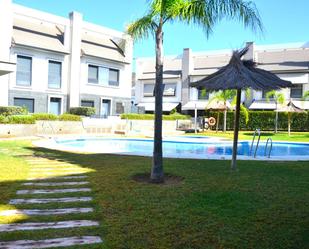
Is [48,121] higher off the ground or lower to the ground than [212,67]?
lower

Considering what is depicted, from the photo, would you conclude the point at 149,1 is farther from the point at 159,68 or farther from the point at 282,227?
the point at 282,227

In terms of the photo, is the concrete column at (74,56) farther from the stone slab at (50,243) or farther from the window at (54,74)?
the stone slab at (50,243)

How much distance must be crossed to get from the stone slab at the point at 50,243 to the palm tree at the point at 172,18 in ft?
14.8

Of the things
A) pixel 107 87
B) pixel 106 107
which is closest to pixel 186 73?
pixel 107 87

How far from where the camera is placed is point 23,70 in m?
Answer: 36.0

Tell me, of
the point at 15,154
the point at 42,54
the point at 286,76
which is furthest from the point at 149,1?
the point at 286,76

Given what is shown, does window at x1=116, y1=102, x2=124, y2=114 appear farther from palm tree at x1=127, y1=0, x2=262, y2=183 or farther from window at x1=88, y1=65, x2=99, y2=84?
palm tree at x1=127, y1=0, x2=262, y2=183

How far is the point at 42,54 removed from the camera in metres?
37.1

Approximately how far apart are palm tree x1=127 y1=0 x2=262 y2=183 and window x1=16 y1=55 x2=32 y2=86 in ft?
86.6

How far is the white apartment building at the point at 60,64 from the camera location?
35.0 metres

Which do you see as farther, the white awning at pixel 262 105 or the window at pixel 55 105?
the white awning at pixel 262 105

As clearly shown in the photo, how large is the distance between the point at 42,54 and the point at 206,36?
93.9ft

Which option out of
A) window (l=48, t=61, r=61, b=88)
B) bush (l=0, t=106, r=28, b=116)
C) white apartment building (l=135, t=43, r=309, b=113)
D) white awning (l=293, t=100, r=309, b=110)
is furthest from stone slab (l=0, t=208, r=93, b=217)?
white awning (l=293, t=100, r=309, b=110)

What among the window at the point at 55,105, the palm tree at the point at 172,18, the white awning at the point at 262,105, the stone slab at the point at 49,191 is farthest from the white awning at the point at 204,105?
the stone slab at the point at 49,191
